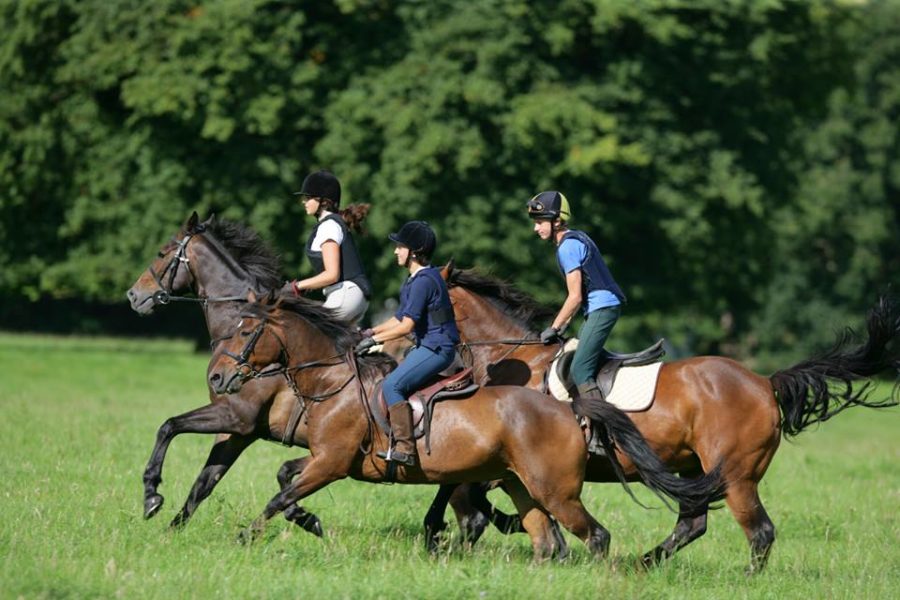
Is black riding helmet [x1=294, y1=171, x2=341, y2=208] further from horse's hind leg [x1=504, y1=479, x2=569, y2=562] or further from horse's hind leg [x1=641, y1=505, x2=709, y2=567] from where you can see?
horse's hind leg [x1=641, y1=505, x2=709, y2=567]

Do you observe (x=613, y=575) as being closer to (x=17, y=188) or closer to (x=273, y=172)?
(x=273, y=172)

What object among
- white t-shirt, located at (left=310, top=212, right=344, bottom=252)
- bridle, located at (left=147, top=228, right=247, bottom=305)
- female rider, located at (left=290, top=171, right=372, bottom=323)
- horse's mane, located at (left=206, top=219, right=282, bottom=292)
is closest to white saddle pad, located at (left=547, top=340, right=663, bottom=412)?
female rider, located at (left=290, top=171, right=372, bottom=323)

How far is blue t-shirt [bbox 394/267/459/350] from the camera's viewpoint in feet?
28.8

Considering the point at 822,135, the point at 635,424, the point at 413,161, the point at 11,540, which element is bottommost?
the point at 822,135

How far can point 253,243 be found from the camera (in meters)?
10.8

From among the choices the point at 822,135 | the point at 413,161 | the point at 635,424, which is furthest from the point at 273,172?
the point at 822,135

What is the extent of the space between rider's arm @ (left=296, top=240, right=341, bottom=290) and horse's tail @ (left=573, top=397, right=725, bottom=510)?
2233 millimetres

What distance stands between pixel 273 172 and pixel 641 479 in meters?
20.1

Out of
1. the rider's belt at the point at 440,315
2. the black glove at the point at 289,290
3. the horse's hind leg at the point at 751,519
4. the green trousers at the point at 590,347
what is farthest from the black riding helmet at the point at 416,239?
the horse's hind leg at the point at 751,519

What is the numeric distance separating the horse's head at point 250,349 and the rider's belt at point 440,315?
103 centimetres

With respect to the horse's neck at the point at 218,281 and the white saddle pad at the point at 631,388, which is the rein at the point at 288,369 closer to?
the horse's neck at the point at 218,281

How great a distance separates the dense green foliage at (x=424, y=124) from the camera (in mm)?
27297

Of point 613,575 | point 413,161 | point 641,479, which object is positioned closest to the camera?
point 613,575

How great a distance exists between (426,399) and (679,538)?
2219mm
